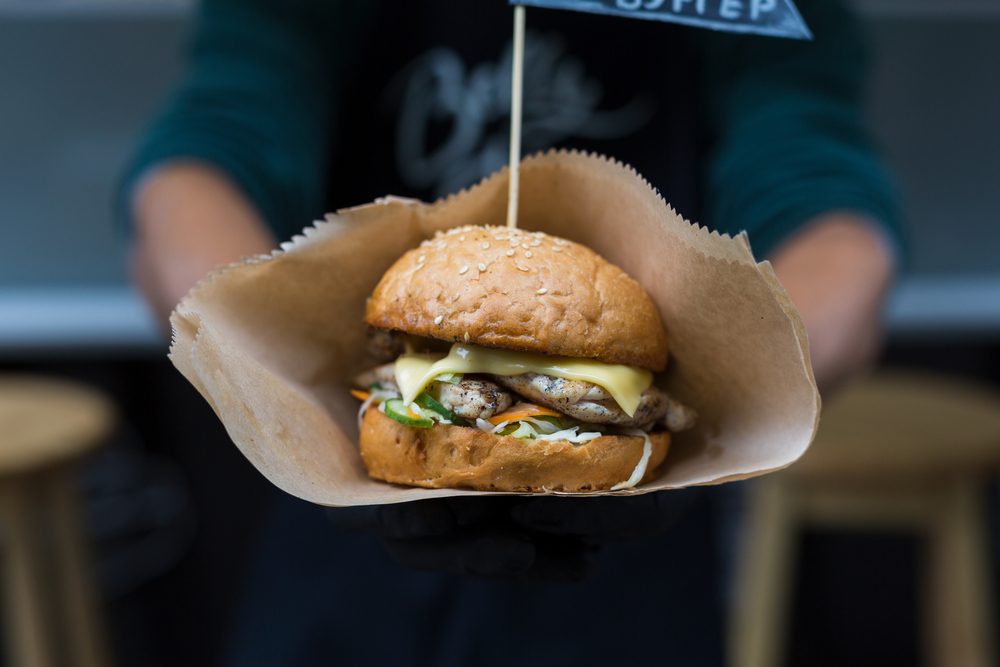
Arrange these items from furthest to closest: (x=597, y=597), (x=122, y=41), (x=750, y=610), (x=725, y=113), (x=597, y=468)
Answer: (x=122, y=41), (x=750, y=610), (x=725, y=113), (x=597, y=597), (x=597, y=468)

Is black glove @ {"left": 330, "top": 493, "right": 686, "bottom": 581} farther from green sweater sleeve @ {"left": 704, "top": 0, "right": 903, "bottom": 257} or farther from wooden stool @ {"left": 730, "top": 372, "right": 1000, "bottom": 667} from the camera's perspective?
wooden stool @ {"left": 730, "top": 372, "right": 1000, "bottom": 667}

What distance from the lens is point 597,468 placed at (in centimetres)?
139

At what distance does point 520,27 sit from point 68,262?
3.52 m

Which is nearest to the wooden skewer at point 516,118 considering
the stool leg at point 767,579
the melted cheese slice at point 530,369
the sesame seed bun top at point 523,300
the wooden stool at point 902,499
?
the sesame seed bun top at point 523,300

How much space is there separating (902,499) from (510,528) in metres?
2.12

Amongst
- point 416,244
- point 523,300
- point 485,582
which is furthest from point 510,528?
point 485,582

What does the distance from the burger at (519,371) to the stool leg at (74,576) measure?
2.00m

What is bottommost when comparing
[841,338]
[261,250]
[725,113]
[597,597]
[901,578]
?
[901,578]

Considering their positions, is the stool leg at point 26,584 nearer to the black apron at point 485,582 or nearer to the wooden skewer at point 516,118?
the black apron at point 485,582

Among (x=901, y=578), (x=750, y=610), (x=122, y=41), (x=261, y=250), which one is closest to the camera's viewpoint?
(x=261, y=250)

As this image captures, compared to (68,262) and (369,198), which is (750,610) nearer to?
(369,198)

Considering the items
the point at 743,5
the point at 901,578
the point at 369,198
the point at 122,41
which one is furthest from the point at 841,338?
the point at 122,41

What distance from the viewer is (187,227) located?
2.21m

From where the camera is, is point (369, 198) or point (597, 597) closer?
point (597, 597)
